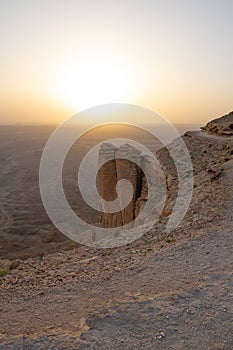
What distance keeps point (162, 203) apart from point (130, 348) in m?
8.86

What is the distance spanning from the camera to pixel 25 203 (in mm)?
40938

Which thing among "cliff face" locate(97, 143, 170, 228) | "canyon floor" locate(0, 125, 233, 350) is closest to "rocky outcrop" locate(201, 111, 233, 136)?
"cliff face" locate(97, 143, 170, 228)

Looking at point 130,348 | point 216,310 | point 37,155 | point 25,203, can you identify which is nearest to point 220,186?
point 216,310

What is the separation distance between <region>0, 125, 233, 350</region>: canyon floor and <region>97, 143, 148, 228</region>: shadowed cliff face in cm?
773

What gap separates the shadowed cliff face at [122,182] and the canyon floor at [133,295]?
25.4ft

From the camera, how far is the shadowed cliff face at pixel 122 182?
18031mm

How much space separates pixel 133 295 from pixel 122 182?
12.8m

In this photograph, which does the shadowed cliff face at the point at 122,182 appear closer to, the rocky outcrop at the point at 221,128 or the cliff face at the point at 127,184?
the cliff face at the point at 127,184

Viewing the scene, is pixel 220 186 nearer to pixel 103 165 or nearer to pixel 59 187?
pixel 103 165

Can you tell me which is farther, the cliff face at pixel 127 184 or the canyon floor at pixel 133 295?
the cliff face at pixel 127 184

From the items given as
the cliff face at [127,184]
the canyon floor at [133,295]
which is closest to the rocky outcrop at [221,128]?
the cliff face at [127,184]

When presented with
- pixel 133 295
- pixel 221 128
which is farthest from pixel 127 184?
pixel 133 295

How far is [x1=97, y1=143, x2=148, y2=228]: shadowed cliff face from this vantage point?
18.0m

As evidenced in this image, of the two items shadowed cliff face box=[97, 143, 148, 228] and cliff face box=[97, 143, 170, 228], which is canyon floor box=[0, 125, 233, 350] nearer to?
cliff face box=[97, 143, 170, 228]
